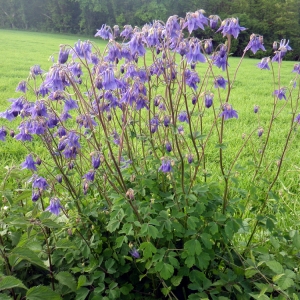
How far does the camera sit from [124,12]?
4066 centimetres

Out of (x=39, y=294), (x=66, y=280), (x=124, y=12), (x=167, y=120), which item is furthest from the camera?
(x=124, y=12)

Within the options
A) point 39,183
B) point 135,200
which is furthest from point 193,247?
point 39,183

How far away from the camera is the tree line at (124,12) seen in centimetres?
2459

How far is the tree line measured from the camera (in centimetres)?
2459

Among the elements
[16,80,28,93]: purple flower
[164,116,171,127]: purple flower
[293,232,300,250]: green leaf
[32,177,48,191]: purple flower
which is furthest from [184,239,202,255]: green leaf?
[16,80,28,93]: purple flower

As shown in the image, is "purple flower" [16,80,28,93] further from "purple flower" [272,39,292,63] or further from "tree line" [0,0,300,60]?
"tree line" [0,0,300,60]

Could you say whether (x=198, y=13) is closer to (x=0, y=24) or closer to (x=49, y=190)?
(x=49, y=190)

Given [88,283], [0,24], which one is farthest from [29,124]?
[0,24]

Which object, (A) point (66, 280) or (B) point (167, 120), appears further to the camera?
(B) point (167, 120)

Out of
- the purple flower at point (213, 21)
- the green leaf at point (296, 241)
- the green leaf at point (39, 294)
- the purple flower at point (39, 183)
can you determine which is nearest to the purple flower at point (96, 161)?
the purple flower at point (39, 183)

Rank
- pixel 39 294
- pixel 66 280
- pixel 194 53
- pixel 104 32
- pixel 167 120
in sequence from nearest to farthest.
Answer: pixel 39 294, pixel 194 53, pixel 66 280, pixel 167 120, pixel 104 32

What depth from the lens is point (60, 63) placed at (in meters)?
1.49

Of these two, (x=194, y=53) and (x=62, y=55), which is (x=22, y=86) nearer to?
(x=62, y=55)

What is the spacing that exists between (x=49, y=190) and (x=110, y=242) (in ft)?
1.54
